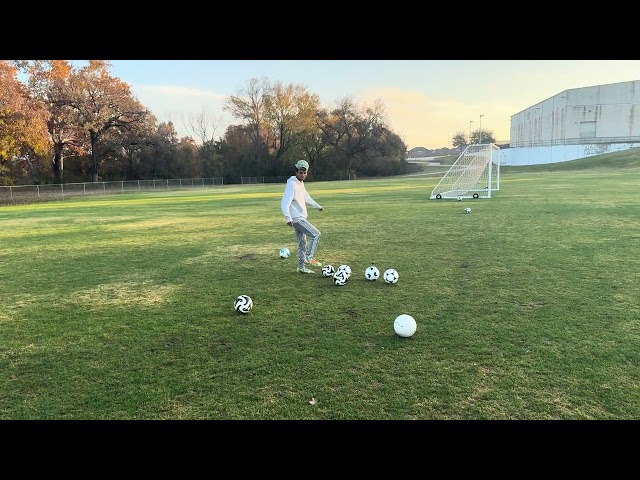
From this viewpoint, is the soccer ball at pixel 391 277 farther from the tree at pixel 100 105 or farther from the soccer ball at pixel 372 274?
the tree at pixel 100 105

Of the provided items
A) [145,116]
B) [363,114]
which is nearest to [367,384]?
[145,116]

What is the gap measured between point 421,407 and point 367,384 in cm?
57

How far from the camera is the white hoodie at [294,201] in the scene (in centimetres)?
779

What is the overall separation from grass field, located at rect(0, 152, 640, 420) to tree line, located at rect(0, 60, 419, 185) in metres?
27.0

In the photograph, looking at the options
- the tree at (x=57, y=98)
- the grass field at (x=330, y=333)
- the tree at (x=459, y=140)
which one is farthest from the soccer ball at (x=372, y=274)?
the tree at (x=459, y=140)

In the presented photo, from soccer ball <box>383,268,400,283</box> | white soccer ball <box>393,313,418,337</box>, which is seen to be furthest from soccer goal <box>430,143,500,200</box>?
white soccer ball <box>393,313,418,337</box>

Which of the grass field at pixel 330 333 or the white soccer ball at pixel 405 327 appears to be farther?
the white soccer ball at pixel 405 327

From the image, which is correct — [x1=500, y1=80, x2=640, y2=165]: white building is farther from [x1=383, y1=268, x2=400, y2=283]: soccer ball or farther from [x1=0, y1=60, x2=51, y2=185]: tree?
[x1=383, y1=268, x2=400, y2=283]: soccer ball

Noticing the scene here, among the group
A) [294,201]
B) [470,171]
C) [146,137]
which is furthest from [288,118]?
[294,201]

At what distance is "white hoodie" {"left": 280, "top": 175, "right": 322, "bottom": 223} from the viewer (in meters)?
7.79

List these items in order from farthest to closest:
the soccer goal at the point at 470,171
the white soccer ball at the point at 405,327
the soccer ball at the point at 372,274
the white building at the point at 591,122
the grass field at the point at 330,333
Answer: the white building at the point at 591,122 → the soccer goal at the point at 470,171 → the soccer ball at the point at 372,274 → the white soccer ball at the point at 405,327 → the grass field at the point at 330,333

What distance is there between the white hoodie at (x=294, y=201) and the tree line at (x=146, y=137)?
26717 millimetres

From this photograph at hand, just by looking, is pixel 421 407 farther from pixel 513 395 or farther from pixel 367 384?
pixel 513 395
